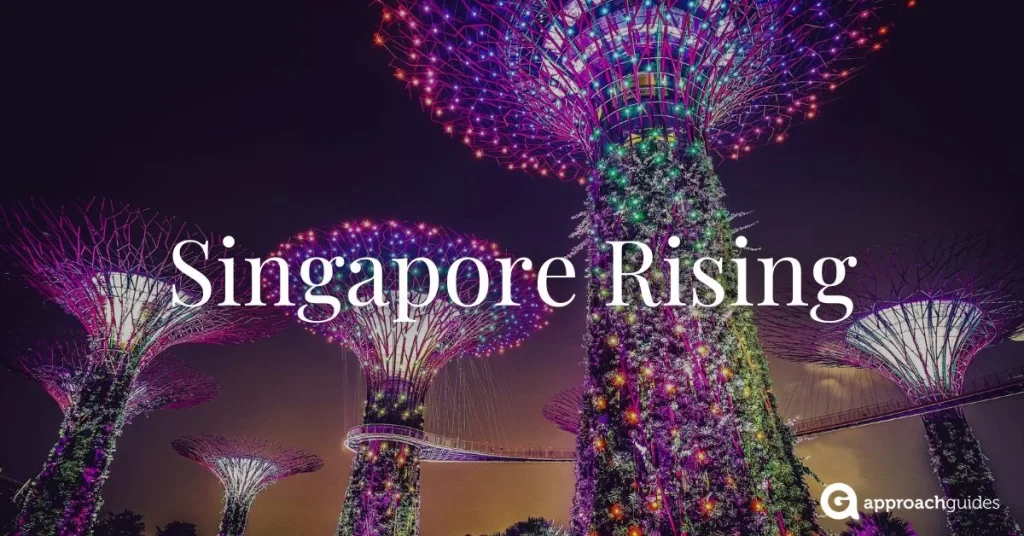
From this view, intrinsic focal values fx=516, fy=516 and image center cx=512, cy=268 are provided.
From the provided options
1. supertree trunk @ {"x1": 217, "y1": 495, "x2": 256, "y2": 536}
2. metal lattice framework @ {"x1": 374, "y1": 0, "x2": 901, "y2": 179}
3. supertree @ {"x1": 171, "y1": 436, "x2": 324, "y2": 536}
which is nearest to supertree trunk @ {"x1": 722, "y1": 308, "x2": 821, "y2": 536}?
metal lattice framework @ {"x1": 374, "y1": 0, "x2": 901, "y2": 179}

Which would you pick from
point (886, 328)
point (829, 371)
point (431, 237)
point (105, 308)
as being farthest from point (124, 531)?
point (829, 371)

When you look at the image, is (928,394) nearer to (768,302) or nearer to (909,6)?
(768,302)

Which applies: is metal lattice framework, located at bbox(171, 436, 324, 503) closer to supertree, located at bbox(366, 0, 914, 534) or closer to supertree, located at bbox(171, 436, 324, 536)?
supertree, located at bbox(171, 436, 324, 536)

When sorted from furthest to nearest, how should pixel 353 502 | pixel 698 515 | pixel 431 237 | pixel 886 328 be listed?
1. pixel 886 328
2. pixel 431 237
3. pixel 353 502
4. pixel 698 515

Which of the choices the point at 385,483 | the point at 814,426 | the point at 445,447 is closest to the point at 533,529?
the point at 445,447

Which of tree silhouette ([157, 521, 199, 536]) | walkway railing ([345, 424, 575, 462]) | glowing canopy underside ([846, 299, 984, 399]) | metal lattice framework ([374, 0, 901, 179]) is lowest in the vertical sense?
tree silhouette ([157, 521, 199, 536])

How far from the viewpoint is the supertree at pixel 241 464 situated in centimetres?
2575

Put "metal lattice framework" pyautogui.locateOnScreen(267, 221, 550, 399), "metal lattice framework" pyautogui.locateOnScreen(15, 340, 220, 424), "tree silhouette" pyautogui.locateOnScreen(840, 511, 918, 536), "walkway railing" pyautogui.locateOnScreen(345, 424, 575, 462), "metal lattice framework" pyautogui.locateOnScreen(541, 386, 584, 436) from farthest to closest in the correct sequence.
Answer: "metal lattice framework" pyautogui.locateOnScreen(541, 386, 584, 436) → "metal lattice framework" pyautogui.locateOnScreen(15, 340, 220, 424) → "metal lattice framework" pyautogui.locateOnScreen(267, 221, 550, 399) → "walkway railing" pyautogui.locateOnScreen(345, 424, 575, 462) → "tree silhouette" pyautogui.locateOnScreen(840, 511, 918, 536)

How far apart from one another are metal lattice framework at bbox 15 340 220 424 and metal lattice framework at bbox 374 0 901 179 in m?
16.7

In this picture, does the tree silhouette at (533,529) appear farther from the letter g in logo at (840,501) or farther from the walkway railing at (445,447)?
the letter g in logo at (840,501)

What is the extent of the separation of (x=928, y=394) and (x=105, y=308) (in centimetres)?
2577

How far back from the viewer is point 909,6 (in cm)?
761

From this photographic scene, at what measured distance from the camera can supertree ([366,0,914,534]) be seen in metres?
6.17

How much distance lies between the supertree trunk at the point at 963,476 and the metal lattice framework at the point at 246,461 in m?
26.5
